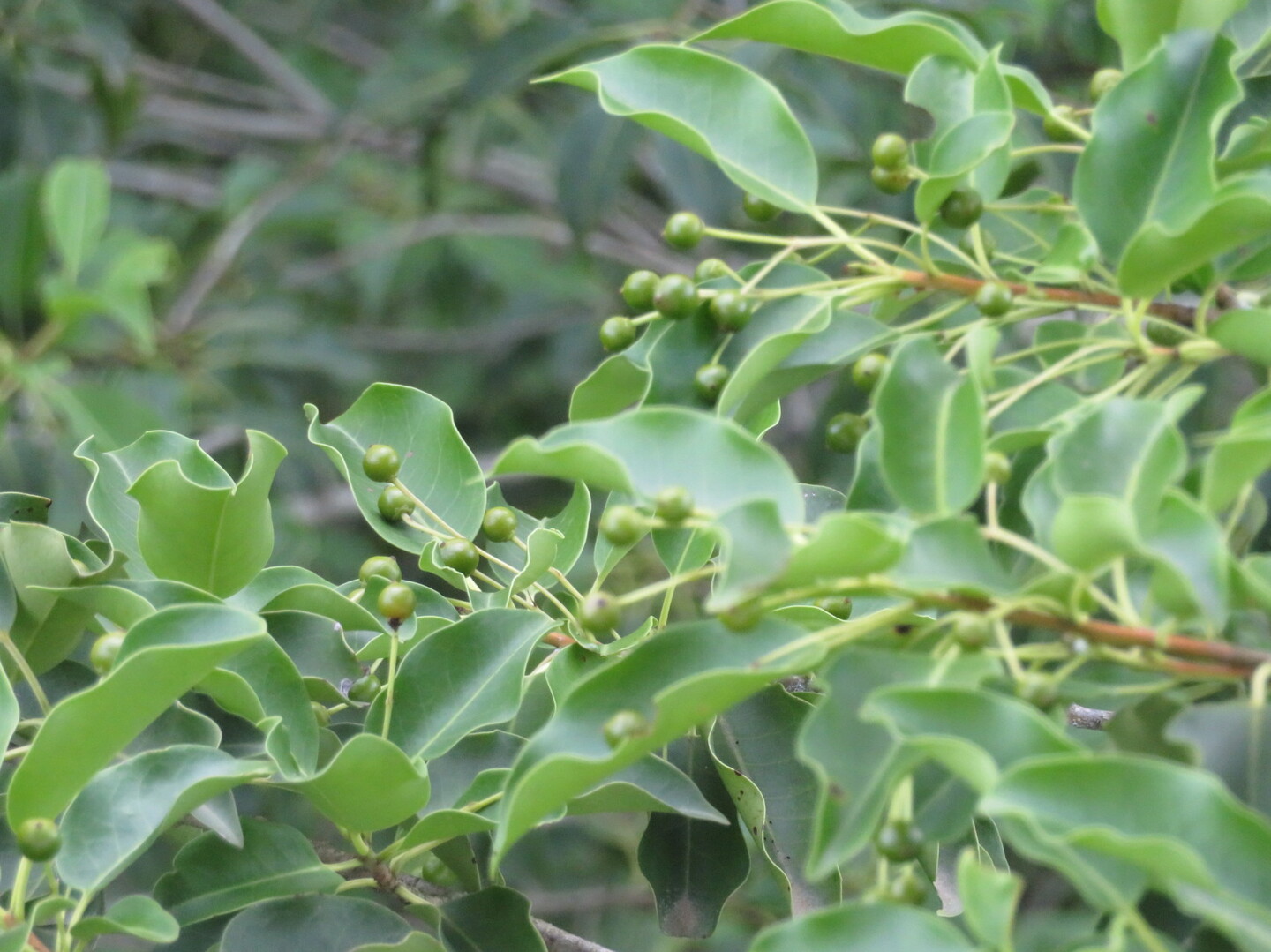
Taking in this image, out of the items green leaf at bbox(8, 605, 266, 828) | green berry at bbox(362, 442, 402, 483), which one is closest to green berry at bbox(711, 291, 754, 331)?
green berry at bbox(362, 442, 402, 483)

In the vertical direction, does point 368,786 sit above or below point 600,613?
Answer: below

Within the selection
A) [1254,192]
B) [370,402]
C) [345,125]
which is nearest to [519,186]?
[345,125]

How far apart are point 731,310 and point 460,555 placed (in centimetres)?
24

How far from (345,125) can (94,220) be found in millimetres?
616

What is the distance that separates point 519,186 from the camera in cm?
337

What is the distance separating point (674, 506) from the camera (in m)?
0.57

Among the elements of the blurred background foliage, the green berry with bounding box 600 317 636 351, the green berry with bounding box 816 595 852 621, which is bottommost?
the blurred background foliage

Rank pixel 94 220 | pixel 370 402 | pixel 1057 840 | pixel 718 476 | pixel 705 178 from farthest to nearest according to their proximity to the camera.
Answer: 1. pixel 94 220
2. pixel 705 178
3. pixel 370 402
4. pixel 718 476
5. pixel 1057 840

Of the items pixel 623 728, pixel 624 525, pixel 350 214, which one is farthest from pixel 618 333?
pixel 350 214

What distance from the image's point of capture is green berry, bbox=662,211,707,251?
900 millimetres

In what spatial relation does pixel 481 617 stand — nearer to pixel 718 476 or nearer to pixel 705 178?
pixel 718 476

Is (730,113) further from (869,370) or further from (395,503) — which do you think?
(395,503)

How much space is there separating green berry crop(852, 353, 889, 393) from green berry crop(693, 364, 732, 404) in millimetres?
90

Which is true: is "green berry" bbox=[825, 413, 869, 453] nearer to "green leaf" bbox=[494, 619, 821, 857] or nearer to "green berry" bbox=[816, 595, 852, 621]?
"green berry" bbox=[816, 595, 852, 621]
